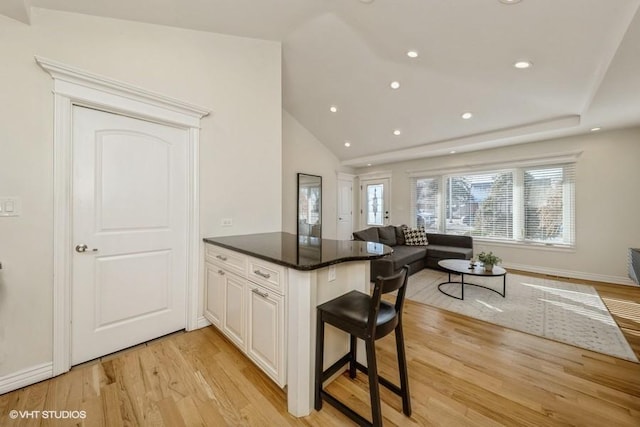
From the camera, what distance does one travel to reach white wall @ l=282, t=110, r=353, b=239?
5527 millimetres

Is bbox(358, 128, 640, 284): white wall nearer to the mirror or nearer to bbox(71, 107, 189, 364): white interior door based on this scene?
the mirror

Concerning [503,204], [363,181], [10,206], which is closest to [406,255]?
[503,204]

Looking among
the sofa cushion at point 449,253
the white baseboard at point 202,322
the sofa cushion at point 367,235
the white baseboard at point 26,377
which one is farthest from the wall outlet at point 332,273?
the sofa cushion at point 449,253

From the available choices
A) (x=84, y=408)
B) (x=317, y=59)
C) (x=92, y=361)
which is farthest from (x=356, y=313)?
(x=317, y=59)

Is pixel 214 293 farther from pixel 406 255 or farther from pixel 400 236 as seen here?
pixel 400 236

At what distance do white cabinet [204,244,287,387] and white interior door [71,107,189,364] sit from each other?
0.42 m

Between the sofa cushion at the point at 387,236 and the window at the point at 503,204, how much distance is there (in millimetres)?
1303

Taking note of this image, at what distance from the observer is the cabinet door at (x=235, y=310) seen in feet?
6.14

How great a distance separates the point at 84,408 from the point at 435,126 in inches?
219

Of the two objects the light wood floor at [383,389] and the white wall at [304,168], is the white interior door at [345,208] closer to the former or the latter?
the white wall at [304,168]

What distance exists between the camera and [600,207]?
412 cm

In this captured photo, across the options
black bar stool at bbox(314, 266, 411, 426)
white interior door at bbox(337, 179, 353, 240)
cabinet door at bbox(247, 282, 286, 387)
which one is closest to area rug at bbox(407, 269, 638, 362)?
black bar stool at bbox(314, 266, 411, 426)

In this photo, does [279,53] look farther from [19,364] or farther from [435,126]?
[19,364]

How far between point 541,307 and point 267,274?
351 cm
